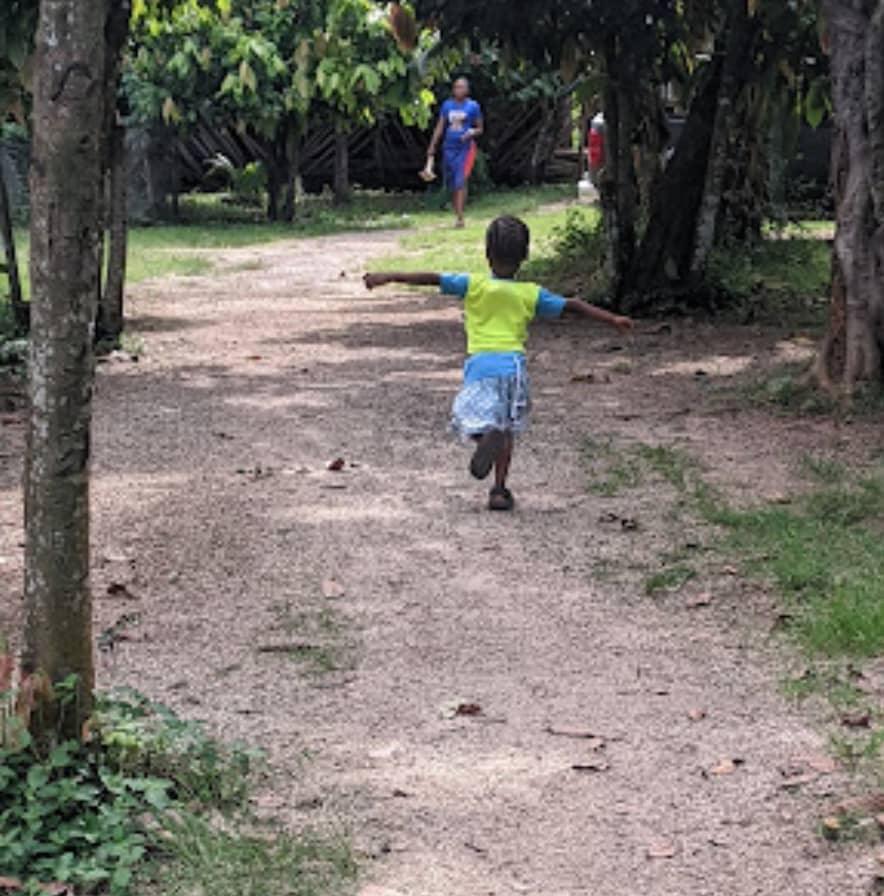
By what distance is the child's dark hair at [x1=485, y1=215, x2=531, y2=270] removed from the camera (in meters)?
6.70

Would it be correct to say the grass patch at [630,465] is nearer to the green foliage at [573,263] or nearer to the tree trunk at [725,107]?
the tree trunk at [725,107]

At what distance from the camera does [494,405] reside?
6832 mm

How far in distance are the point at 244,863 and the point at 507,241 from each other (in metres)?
3.58

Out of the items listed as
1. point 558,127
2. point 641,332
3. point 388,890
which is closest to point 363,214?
point 558,127

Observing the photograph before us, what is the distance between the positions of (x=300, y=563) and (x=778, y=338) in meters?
5.94

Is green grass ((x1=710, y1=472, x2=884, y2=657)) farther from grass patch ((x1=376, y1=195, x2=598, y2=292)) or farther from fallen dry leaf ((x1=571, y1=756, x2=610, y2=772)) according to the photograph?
grass patch ((x1=376, y1=195, x2=598, y2=292))

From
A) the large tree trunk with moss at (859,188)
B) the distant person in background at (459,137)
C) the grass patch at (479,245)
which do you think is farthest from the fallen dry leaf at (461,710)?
the distant person in background at (459,137)

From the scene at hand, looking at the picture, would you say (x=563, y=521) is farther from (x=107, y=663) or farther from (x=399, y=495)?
(x=107, y=663)

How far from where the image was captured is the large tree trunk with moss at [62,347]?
12.0ft

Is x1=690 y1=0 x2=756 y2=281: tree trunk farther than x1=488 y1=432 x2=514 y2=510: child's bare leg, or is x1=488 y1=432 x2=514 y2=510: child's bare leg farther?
x1=690 y1=0 x2=756 y2=281: tree trunk

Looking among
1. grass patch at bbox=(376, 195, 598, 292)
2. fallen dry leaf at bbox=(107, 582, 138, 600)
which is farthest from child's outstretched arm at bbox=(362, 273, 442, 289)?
grass patch at bbox=(376, 195, 598, 292)

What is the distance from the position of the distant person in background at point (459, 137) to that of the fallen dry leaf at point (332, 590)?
1531 centimetres

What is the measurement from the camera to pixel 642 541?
6320 millimetres

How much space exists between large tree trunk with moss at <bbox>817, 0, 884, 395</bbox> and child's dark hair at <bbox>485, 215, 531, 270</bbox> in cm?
233
